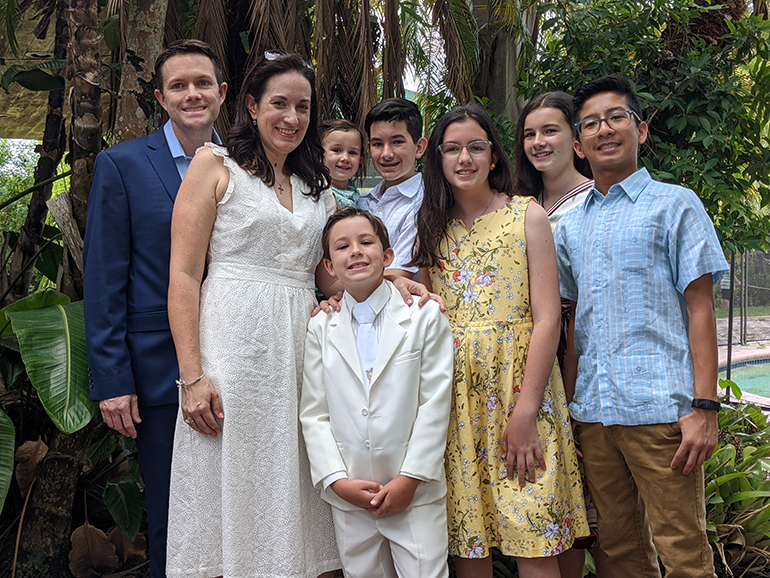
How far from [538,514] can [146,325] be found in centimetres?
137

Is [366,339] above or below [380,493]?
above

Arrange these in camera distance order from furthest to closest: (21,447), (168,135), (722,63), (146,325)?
(722,63) < (21,447) < (168,135) < (146,325)

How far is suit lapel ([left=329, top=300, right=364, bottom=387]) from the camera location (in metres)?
2.08

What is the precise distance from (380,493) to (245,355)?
581 mm

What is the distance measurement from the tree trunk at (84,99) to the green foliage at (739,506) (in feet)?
10.5

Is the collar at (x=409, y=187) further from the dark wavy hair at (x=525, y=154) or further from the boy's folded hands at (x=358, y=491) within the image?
the boy's folded hands at (x=358, y=491)

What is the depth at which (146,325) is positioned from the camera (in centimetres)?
214

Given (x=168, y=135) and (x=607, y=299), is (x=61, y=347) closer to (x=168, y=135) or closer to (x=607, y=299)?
(x=168, y=135)

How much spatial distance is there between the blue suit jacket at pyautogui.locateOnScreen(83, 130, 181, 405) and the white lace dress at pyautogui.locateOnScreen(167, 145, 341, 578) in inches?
7.1

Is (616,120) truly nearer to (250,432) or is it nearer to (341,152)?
(341,152)

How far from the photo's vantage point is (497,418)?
2131mm

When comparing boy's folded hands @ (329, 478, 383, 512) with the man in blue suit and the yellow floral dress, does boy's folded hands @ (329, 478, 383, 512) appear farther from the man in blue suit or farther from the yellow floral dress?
the man in blue suit

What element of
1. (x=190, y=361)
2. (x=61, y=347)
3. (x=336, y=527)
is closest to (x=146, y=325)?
(x=190, y=361)

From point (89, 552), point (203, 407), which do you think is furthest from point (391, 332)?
point (89, 552)
